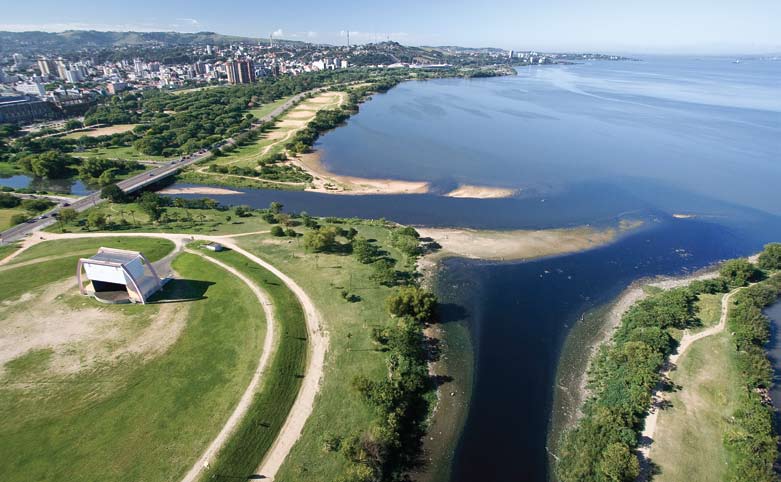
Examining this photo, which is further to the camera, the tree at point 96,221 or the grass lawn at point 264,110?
the grass lawn at point 264,110

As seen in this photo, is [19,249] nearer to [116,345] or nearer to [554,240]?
[116,345]

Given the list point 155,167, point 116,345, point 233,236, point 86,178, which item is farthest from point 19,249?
point 155,167

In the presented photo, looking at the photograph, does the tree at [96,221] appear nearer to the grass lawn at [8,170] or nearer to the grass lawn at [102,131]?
the grass lawn at [8,170]

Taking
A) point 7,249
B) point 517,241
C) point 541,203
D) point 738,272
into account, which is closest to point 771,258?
point 738,272

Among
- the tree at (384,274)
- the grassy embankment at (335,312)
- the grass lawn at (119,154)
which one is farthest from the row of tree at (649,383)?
the grass lawn at (119,154)

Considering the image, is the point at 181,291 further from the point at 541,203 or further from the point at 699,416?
the point at 541,203

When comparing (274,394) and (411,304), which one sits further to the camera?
(411,304)

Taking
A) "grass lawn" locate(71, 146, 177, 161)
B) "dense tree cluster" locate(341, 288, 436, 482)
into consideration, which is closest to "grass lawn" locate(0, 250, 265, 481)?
"dense tree cluster" locate(341, 288, 436, 482)
